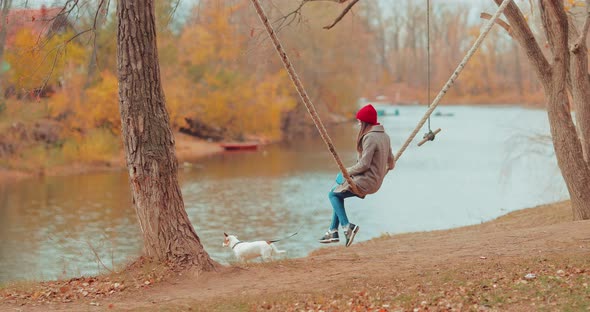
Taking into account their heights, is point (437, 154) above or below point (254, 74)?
below

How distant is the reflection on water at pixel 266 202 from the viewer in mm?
19562

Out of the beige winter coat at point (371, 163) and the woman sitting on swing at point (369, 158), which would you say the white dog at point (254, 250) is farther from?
the beige winter coat at point (371, 163)

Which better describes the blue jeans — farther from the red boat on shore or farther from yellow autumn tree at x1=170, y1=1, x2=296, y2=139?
yellow autumn tree at x1=170, y1=1, x2=296, y2=139

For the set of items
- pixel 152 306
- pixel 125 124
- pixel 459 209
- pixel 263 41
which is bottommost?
pixel 459 209

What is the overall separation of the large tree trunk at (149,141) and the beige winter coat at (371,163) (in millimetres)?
1720

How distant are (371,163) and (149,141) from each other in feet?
7.38

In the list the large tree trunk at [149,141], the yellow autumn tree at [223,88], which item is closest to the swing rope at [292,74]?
the large tree trunk at [149,141]

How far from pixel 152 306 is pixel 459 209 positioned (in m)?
17.5

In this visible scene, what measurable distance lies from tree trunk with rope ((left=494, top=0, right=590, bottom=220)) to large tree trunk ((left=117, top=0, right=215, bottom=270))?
5.71m

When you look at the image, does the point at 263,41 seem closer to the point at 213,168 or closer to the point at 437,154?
the point at 213,168

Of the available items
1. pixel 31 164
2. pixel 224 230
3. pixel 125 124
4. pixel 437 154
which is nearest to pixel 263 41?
pixel 125 124

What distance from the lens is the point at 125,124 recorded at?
28.2 feet

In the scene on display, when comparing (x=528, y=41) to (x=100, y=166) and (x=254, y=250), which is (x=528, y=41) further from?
(x=100, y=166)

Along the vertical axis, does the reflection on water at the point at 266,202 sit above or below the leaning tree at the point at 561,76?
below
